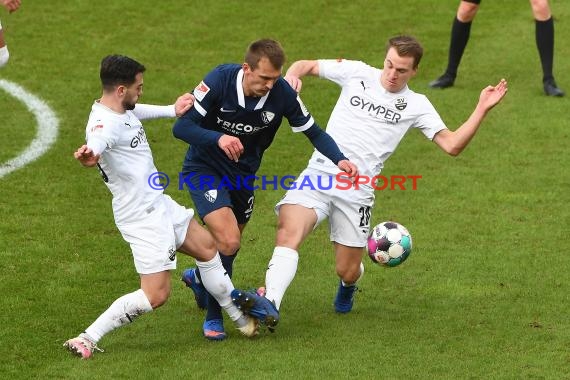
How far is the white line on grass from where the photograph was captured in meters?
11.8

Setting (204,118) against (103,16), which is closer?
(204,118)

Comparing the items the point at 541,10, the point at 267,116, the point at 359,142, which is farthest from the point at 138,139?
the point at 541,10

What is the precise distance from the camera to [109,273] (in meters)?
9.45

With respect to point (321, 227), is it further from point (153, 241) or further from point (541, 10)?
point (541, 10)

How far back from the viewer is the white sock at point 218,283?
8.20m

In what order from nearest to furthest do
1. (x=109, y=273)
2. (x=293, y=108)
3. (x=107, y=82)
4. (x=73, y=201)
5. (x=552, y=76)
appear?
1. (x=107, y=82)
2. (x=293, y=108)
3. (x=109, y=273)
4. (x=73, y=201)
5. (x=552, y=76)

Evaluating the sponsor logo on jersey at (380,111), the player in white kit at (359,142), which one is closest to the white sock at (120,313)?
the player in white kit at (359,142)

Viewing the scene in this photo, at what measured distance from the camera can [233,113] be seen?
8.32 metres

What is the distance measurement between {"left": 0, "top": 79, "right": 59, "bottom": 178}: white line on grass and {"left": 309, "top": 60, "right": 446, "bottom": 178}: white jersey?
4.00 metres

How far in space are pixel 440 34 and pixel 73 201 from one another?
6.35 meters

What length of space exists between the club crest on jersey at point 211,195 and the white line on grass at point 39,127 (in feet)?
12.2

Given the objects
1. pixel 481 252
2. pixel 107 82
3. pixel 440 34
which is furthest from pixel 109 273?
pixel 440 34

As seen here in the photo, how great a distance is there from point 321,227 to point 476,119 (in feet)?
8.71

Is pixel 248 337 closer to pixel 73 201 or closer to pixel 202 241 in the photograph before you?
pixel 202 241
